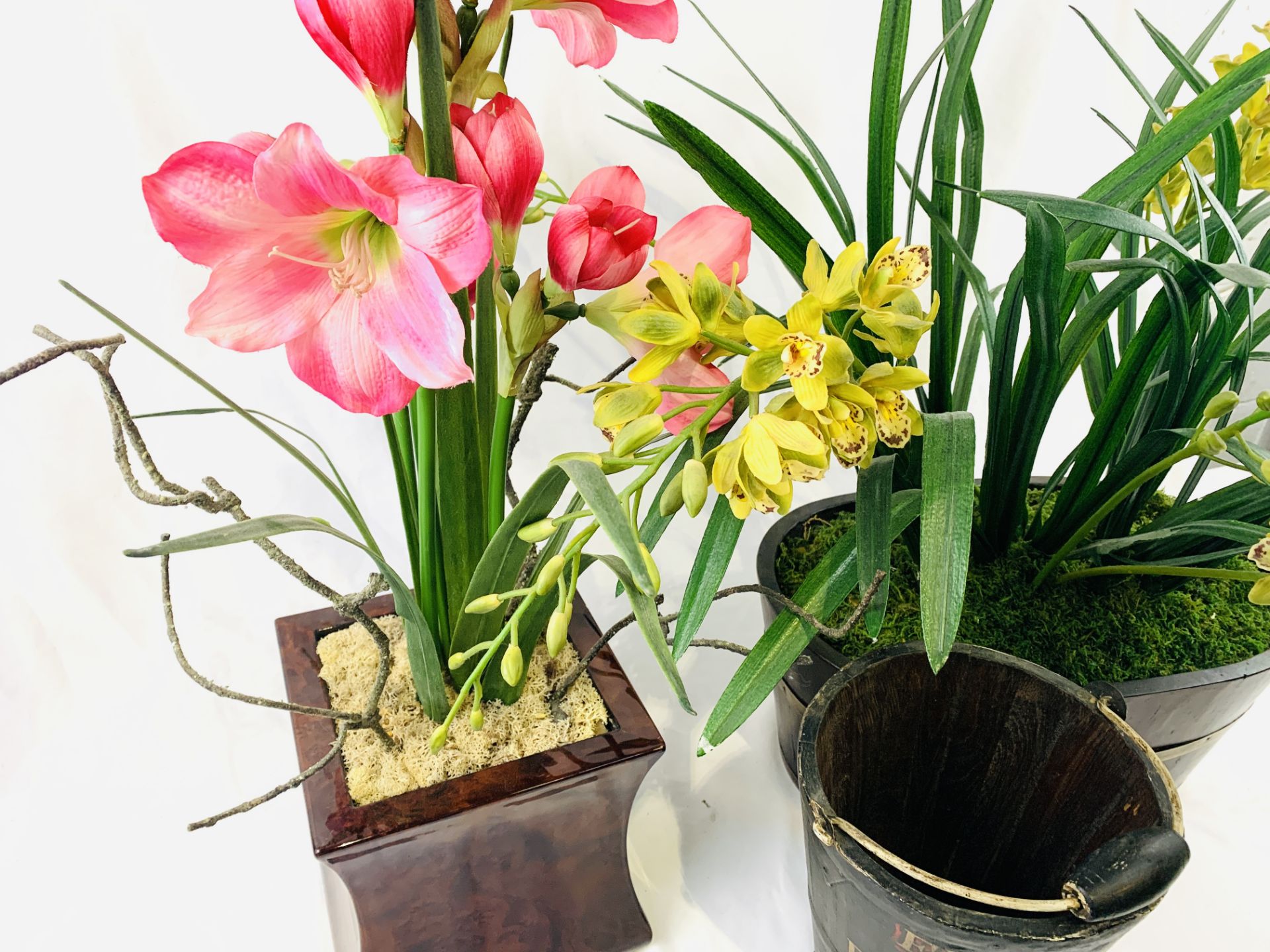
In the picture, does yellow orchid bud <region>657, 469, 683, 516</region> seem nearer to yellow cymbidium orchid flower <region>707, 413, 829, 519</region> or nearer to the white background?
yellow cymbidium orchid flower <region>707, 413, 829, 519</region>

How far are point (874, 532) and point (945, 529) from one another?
0.07 m

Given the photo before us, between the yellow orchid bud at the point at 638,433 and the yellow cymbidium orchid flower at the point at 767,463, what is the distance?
1.4 inches

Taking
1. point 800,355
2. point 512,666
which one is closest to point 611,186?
point 800,355

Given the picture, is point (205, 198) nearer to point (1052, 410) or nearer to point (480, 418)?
point (480, 418)

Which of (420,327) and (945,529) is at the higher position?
(420,327)

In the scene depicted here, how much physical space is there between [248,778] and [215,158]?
1.96 feet

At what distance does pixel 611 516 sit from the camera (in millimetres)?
392

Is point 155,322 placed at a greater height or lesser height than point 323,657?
greater

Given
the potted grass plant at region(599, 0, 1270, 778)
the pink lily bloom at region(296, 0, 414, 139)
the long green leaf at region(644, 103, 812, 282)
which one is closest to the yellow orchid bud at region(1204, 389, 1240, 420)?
the potted grass plant at region(599, 0, 1270, 778)

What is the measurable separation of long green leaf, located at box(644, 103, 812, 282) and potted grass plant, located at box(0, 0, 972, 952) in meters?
0.04

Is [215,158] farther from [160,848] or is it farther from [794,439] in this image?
[160,848]

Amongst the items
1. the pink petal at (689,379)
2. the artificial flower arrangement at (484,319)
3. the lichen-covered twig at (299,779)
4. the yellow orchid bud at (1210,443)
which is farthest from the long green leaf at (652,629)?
the yellow orchid bud at (1210,443)

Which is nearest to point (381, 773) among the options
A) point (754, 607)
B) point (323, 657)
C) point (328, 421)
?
point (323, 657)

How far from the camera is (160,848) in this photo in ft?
2.36
